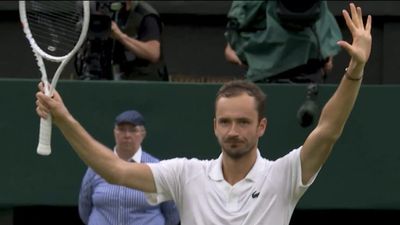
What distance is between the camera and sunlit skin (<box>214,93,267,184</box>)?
4207mm

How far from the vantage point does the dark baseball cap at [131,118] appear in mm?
7344

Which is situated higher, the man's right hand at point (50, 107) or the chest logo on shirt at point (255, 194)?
the man's right hand at point (50, 107)

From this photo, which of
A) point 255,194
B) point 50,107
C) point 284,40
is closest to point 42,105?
point 50,107

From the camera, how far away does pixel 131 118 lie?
24.2 ft

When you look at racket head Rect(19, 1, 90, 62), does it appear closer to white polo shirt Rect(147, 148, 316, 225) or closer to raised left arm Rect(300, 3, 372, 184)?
white polo shirt Rect(147, 148, 316, 225)

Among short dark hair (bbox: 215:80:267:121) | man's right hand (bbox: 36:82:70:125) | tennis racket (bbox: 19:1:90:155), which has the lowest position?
man's right hand (bbox: 36:82:70:125)

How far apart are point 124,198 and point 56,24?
4.83 ft

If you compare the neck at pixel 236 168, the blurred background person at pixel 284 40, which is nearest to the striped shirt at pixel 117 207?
the blurred background person at pixel 284 40

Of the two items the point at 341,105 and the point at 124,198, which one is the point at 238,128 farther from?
the point at 124,198

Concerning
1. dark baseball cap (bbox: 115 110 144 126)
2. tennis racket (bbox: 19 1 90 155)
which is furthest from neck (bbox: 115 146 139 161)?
tennis racket (bbox: 19 1 90 155)

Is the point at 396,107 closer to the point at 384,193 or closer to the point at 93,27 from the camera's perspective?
the point at 384,193

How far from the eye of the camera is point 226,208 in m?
4.24

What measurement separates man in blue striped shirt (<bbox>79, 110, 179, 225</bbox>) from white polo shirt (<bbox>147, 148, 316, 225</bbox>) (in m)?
2.73

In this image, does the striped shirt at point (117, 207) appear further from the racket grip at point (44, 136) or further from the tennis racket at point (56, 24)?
the racket grip at point (44, 136)
